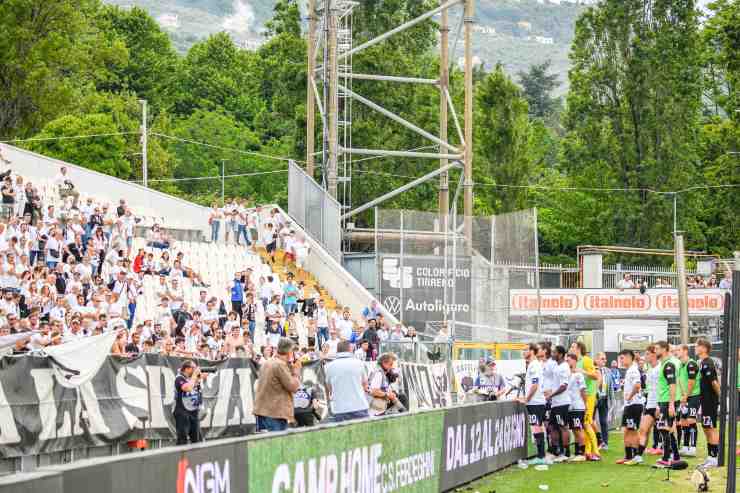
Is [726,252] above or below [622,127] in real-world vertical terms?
below

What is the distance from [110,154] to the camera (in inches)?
2596

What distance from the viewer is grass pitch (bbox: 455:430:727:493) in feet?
54.0

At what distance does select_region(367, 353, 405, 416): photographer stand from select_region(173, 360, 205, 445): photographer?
8.30ft

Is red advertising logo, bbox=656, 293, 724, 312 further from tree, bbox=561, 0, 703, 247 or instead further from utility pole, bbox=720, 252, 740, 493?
utility pole, bbox=720, 252, 740, 493

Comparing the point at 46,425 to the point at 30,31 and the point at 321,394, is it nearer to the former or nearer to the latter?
the point at 321,394

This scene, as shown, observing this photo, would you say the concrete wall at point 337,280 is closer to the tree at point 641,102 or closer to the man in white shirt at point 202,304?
the man in white shirt at point 202,304

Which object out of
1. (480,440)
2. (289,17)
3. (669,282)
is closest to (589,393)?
(480,440)

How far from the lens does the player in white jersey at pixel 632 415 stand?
2014cm

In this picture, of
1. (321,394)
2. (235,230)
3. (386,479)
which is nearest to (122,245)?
(235,230)

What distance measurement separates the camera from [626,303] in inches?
1834

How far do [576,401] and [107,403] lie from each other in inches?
307

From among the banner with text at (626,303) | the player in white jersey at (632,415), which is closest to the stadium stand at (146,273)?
the player in white jersey at (632,415)

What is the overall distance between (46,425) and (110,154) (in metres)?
52.2

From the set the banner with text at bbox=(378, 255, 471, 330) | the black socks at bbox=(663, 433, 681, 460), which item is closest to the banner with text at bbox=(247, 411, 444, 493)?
the black socks at bbox=(663, 433, 681, 460)
